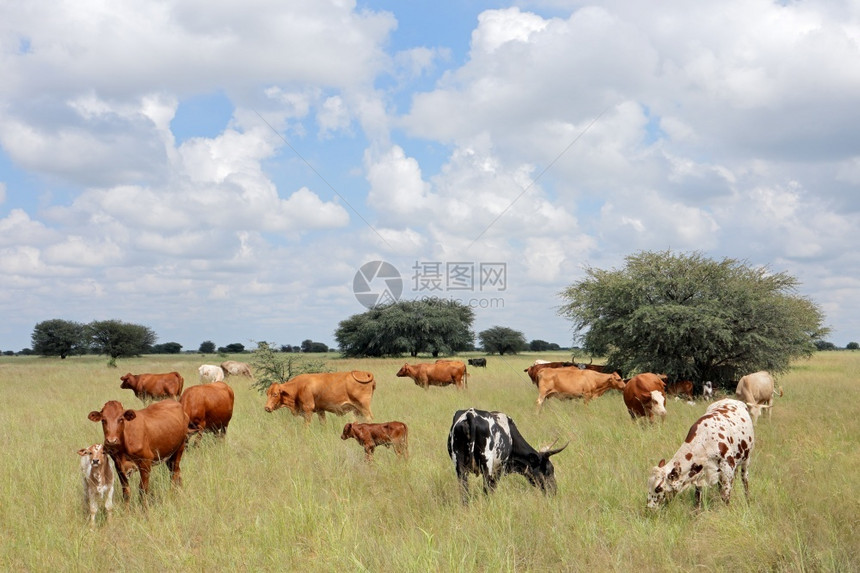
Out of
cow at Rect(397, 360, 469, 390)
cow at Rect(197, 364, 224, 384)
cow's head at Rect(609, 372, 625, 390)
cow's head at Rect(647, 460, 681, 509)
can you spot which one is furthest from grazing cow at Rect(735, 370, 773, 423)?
→ cow at Rect(197, 364, 224, 384)

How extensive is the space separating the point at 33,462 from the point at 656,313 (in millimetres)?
18495

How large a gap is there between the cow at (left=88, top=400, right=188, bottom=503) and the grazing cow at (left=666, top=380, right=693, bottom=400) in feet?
55.1

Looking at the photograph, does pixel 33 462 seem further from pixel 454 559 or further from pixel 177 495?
pixel 454 559

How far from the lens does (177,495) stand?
770 cm

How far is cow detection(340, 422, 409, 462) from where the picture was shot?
9.75 m

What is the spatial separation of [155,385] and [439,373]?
1127 centimetres

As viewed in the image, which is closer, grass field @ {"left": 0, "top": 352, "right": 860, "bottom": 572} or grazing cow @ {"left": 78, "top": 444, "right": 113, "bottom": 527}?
grass field @ {"left": 0, "top": 352, "right": 860, "bottom": 572}

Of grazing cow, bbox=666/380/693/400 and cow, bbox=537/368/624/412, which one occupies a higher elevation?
cow, bbox=537/368/624/412

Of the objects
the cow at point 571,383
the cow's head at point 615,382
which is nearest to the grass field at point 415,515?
the cow at point 571,383

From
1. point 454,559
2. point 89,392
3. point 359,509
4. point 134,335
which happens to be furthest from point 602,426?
point 134,335

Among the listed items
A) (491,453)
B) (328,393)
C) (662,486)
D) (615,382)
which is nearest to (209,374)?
(328,393)

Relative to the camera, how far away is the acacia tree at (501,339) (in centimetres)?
8794

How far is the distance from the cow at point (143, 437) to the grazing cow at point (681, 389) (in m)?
16.8

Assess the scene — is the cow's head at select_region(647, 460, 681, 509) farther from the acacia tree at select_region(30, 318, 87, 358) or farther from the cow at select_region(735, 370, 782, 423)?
the acacia tree at select_region(30, 318, 87, 358)
